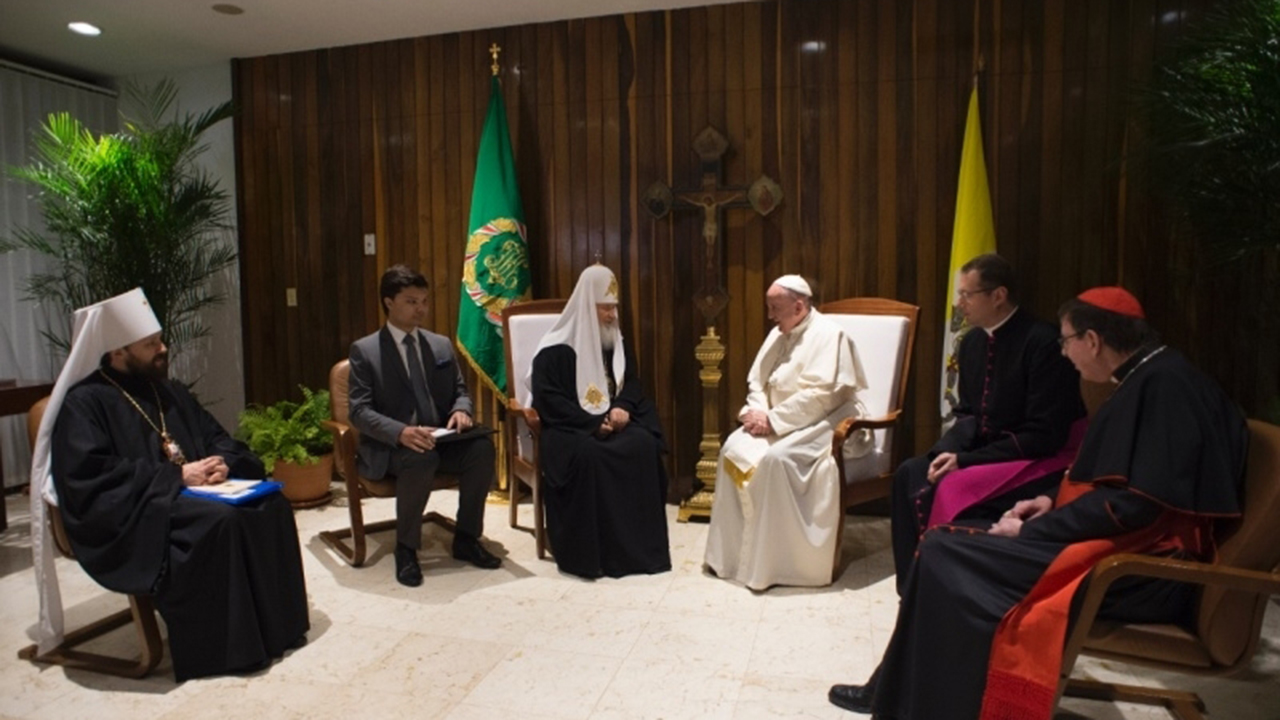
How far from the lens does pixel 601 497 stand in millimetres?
3434

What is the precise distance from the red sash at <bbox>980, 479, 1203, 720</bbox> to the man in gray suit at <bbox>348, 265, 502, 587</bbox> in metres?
2.23

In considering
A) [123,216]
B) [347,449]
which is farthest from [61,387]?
[123,216]

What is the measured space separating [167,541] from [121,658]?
51 centimetres

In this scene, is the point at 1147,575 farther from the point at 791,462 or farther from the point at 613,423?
the point at 613,423

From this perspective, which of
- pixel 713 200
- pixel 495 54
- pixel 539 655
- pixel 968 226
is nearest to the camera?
pixel 539 655

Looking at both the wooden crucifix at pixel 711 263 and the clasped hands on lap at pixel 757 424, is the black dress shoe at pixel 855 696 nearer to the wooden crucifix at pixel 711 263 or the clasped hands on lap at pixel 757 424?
the clasped hands on lap at pixel 757 424

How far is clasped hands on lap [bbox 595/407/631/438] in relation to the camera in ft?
11.6

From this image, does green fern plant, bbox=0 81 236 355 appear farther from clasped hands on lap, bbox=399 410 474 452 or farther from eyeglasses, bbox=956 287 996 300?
eyeglasses, bbox=956 287 996 300

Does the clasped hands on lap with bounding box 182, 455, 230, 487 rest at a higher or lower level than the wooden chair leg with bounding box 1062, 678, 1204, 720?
higher

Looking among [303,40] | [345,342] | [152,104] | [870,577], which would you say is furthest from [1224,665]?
[152,104]

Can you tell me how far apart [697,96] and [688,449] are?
188 centimetres

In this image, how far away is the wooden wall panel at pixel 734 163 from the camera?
3.96 meters

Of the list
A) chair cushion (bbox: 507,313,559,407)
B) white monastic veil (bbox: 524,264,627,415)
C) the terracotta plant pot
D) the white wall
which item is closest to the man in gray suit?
chair cushion (bbox: 507,313,559,407)

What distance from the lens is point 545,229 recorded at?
15.4 feet
